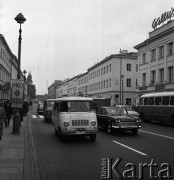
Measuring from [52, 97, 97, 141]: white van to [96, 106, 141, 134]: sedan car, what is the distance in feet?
8.88

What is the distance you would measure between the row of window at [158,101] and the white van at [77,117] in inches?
465

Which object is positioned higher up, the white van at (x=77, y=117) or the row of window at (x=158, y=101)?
the row of window at (x=158, y=101)

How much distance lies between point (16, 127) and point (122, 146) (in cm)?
625

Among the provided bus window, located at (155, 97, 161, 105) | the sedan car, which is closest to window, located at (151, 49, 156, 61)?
bus window, located at (155, 97, 161, 105)

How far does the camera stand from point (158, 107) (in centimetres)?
2730

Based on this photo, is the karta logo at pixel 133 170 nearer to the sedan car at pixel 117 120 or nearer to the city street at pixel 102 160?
the city street at pixel 102 160

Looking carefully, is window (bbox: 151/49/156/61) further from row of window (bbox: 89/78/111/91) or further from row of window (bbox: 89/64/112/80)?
row of window (bbox: 89/78/111/91)

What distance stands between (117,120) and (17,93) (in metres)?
5.64

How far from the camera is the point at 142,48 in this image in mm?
52969

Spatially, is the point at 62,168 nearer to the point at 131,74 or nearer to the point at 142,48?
the point at 142,48

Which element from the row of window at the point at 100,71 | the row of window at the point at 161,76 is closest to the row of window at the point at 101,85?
the row of window at the point at 100,71

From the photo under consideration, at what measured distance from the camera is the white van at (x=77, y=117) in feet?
47.8

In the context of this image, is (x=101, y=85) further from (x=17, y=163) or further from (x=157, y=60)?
(x=17, y=163)

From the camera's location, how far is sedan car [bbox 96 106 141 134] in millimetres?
17391
